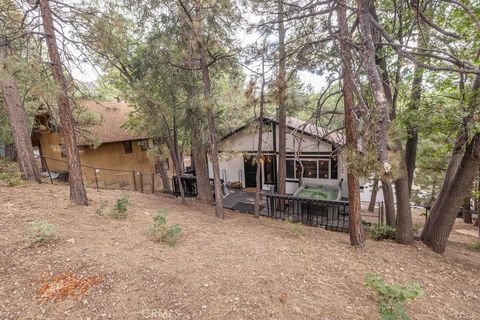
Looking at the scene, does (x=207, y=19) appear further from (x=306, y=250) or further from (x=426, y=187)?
(x=426, y=187)

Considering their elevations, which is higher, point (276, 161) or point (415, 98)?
point (415, 98)

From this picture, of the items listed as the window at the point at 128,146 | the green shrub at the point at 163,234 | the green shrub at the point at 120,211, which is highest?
the window at the point at 128,146

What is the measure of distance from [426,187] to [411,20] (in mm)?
11766

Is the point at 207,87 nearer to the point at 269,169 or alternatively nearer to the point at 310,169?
the point at 269,169

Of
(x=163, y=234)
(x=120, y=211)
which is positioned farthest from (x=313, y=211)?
(x=120, y=211)

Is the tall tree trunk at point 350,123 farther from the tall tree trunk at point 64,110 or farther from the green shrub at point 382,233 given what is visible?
the tall tree trunk at point 64,110

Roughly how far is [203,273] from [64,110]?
4.94 meters

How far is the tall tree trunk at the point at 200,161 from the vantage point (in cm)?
892

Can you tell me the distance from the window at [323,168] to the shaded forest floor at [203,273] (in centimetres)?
622

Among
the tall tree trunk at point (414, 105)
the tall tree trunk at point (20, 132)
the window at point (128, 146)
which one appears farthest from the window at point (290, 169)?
the tall tree trunk at point (20, 132)

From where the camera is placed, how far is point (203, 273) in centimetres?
360

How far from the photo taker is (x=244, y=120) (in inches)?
354

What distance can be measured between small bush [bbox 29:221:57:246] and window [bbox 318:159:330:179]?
10.8 metres

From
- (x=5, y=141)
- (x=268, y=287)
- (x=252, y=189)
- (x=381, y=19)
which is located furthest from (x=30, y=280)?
(x=5, y=141)
